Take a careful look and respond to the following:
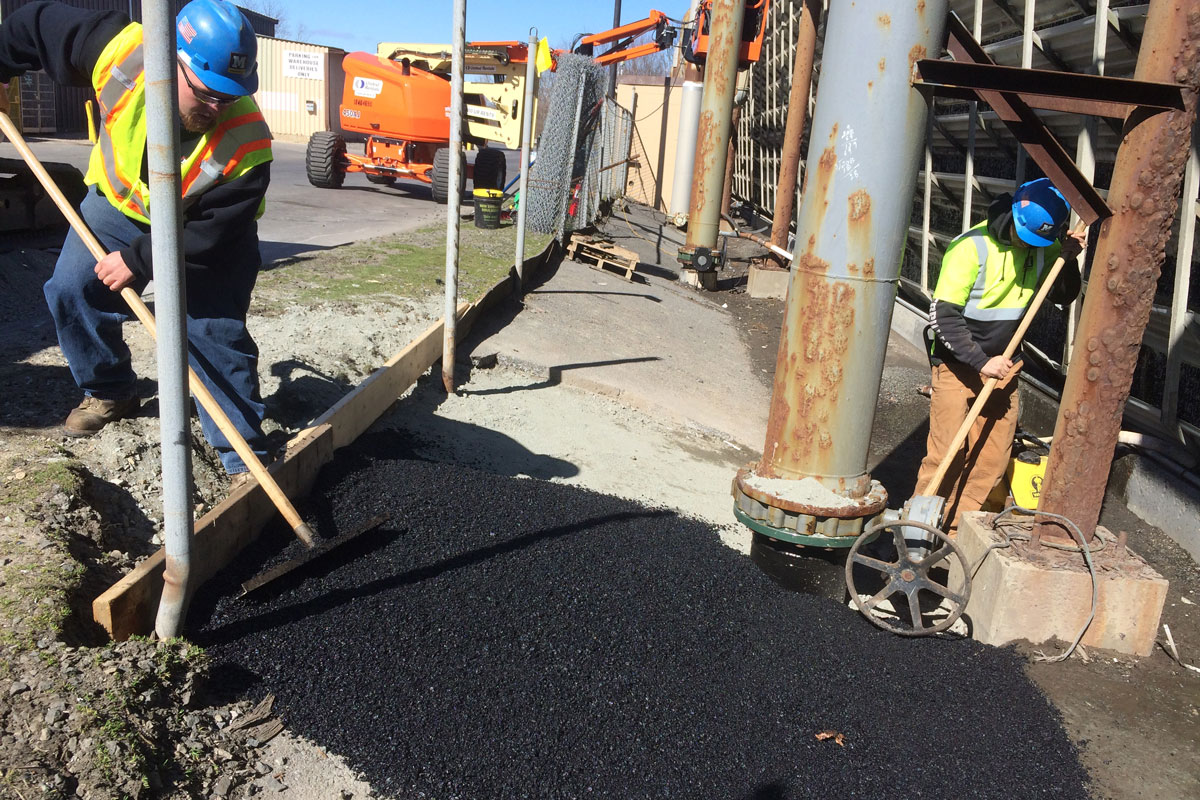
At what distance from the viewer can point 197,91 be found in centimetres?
317

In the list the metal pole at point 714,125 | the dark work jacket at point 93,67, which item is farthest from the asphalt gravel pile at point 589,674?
→ the metal pole at point 714,125

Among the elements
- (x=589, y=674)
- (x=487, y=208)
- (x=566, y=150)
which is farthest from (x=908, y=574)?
(x=487, y=208)

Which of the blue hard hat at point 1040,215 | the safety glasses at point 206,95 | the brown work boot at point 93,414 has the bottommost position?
the brown work boot at point 93,414

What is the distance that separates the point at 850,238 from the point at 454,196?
3.03 meters

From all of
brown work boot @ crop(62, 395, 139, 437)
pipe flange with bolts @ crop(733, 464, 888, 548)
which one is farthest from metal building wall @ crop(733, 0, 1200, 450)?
brown work boot @ crop(62, 395, 139, 437)

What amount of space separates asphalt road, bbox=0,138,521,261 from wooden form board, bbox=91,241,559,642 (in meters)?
3.48

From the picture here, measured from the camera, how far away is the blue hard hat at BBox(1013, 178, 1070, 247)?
4309mm

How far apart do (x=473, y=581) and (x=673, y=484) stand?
247cm

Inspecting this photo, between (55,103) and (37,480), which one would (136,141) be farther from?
(55,103)

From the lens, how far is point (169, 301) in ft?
7.50

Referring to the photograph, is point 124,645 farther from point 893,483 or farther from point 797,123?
point 797,123

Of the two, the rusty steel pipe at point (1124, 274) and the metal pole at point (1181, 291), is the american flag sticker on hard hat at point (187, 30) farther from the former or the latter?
the metal pole at point (1181, 291)

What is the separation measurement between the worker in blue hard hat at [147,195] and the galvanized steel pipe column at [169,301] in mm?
1027

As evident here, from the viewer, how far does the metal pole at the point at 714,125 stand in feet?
36.4
